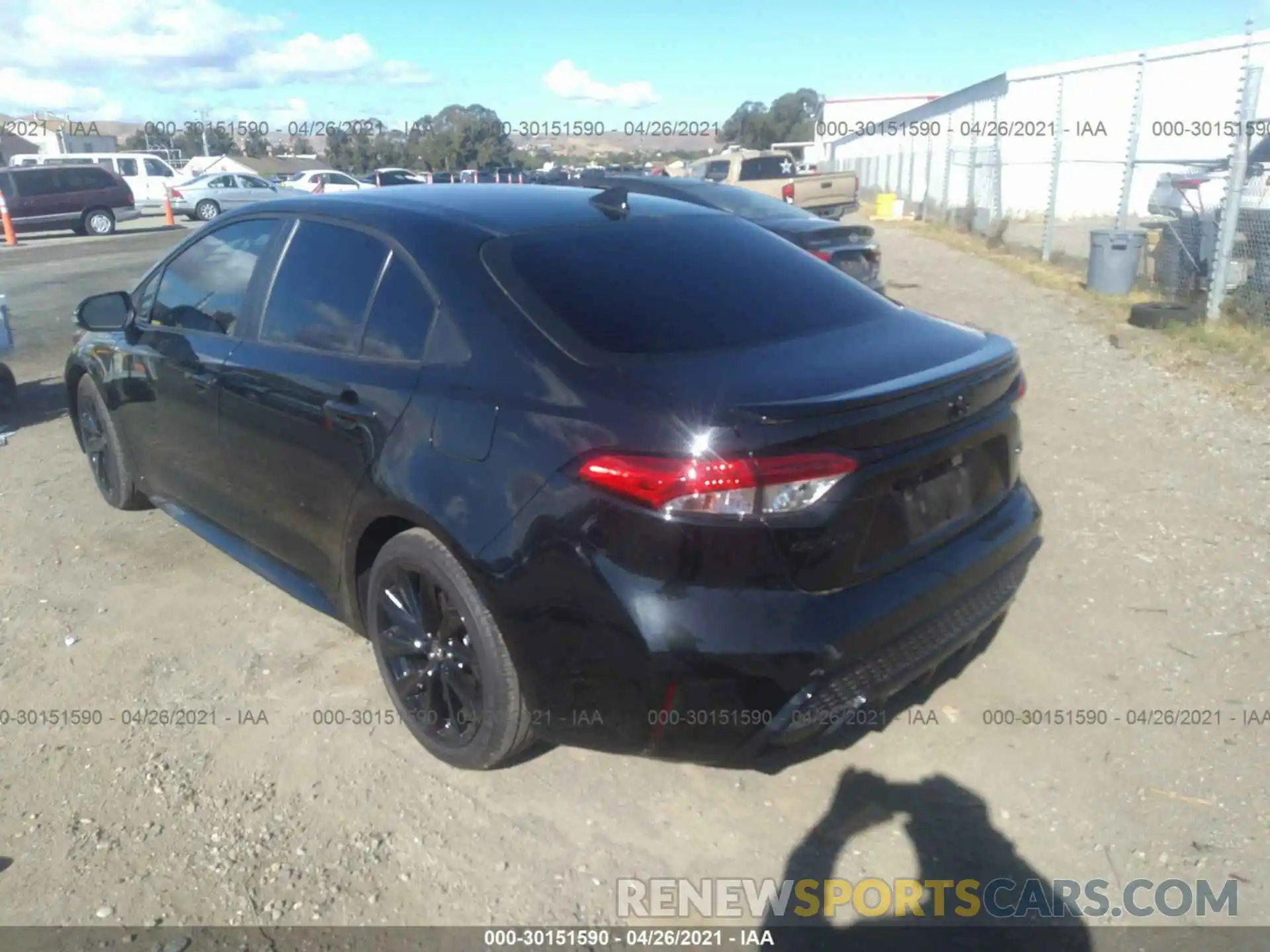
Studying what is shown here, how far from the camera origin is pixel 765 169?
83.7 ft

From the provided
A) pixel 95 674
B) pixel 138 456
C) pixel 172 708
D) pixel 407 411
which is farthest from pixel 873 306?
pixel 138 456

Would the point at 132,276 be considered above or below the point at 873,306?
below

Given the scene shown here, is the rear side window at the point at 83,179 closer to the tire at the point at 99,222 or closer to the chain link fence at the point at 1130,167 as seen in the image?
the tire at the point at 99,222

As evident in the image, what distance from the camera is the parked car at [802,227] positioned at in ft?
30.7

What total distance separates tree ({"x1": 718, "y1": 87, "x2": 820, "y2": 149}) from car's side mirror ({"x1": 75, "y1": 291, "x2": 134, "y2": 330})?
7981 cm

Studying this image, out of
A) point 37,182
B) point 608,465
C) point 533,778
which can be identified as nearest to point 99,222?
point 37,182

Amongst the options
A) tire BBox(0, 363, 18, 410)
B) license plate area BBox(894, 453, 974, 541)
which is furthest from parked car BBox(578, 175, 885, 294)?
license plate area BBox(894, 453, 974, 541)

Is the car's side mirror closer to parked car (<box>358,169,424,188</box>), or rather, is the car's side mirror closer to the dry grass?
the dry grass

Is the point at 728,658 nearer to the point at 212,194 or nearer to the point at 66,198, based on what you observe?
the point at 66,198

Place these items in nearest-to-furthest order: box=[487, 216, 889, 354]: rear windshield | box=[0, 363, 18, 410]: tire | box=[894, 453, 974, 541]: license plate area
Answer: box=[894, 453, 974, 541]: license plate area, box=[487, 216, 889, 354]: rear windshield, box=[0, 363, 18, 410]: tire

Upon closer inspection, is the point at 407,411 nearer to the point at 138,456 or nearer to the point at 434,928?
the point at 434,928

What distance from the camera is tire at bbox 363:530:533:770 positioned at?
2840 millimetres

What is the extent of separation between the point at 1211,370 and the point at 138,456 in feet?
25.3

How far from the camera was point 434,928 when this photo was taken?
2562mm
